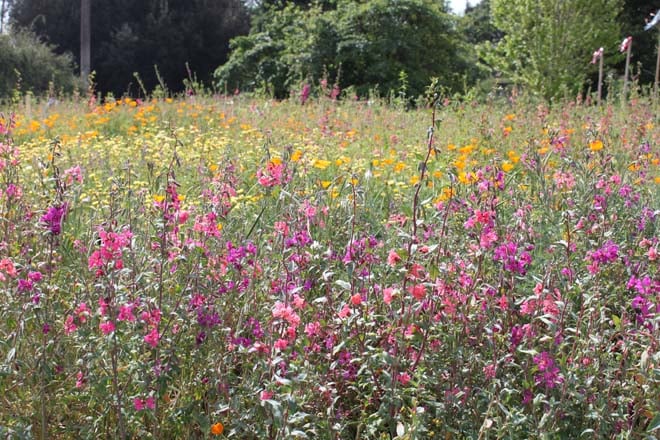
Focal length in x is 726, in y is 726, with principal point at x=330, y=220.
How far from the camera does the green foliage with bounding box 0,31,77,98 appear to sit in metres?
17.9

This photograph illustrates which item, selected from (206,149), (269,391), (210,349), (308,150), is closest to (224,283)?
(210,349)

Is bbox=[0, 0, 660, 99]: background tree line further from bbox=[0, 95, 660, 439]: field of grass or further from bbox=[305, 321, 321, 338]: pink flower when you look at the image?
bbox=[305, 321, 321, 338]: pink flower

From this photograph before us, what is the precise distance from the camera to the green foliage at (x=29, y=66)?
17.9m

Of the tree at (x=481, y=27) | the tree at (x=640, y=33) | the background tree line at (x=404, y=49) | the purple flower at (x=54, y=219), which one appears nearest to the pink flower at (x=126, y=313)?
the purple flower at (x=54, y=219)

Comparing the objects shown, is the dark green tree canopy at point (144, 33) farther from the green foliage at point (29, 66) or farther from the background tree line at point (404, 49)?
the green foliage at point (29, 66)

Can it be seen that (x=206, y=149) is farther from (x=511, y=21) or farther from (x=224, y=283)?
(x=511, y=21)

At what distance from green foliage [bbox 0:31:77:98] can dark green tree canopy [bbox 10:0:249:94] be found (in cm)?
693

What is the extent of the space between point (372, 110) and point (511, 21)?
33.5 feet

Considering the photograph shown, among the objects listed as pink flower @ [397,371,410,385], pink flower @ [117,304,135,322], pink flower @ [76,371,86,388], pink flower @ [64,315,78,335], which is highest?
pink flower @ [117,304,135,322]

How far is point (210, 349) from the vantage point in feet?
7.18

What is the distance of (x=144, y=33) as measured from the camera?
27047mm

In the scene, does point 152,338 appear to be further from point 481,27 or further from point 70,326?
point 481,27

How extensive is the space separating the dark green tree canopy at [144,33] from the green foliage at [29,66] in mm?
6930

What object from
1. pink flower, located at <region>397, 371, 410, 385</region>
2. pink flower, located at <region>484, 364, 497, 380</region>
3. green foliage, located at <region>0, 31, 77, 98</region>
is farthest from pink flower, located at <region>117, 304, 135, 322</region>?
green foliage, located at <region>0, 31, 77, 98</region>
